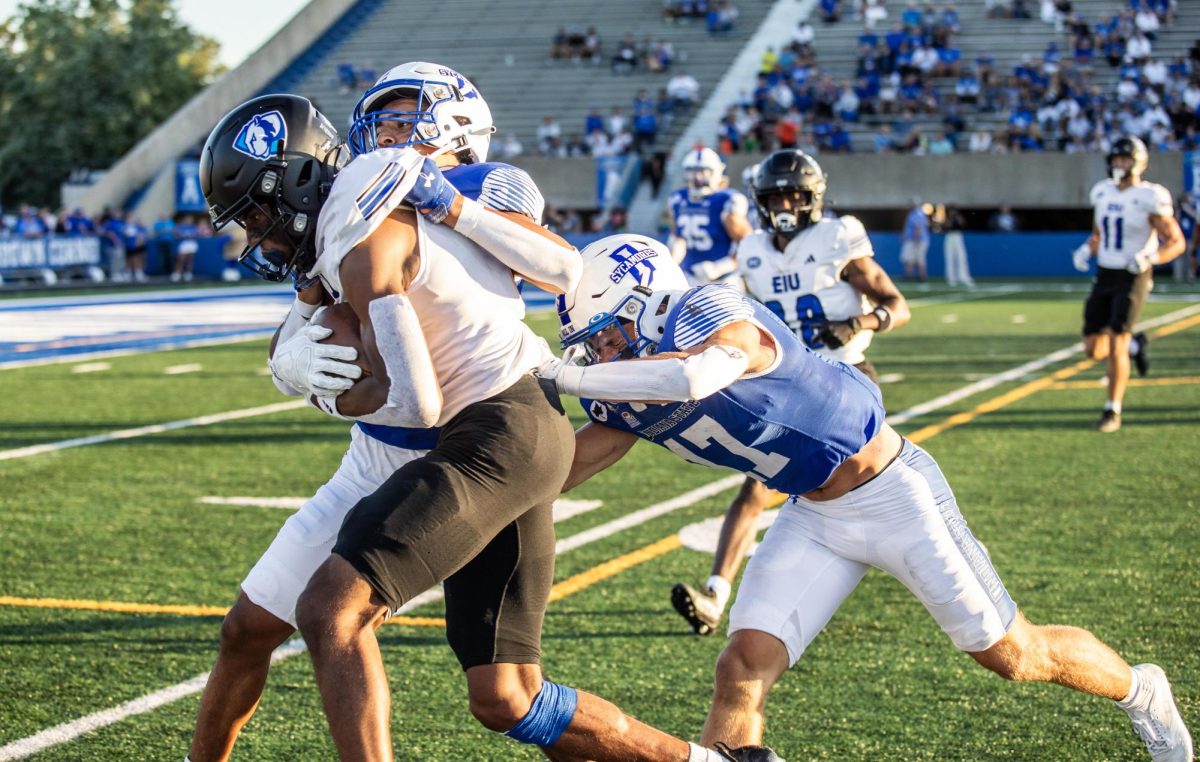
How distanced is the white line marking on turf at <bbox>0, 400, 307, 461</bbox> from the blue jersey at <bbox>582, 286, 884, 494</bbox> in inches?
243

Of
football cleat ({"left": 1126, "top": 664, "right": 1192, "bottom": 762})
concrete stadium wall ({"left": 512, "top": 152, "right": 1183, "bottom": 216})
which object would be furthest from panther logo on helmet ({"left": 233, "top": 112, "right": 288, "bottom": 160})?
concrete stadium wall ({"left": 512, "top": 152, "right": 1183, "bottom": 216})

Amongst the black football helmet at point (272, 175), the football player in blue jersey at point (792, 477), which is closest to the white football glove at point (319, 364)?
the black football helmet at point (272, 175)

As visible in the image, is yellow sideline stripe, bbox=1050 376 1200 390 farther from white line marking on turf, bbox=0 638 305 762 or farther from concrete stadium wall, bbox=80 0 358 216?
concrete stadium wall, bbox=80 0 358 216

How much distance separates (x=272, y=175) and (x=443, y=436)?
2.22 feet

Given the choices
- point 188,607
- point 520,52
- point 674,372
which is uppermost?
point 674,372

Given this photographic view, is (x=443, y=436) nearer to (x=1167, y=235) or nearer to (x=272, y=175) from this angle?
(x=272, y=175)

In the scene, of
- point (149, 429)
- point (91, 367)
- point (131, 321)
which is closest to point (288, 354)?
point (149, 429)

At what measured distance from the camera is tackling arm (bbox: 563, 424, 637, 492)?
11.3 feet

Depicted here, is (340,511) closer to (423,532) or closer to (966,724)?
(423,532)

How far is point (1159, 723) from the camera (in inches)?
142

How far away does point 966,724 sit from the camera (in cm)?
404

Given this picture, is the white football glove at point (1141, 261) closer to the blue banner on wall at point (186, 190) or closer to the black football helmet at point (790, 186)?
the black football helmet at point (790, 186)

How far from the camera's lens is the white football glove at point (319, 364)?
Answer: 2.99m

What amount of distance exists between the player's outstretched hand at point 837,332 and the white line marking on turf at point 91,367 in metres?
8.74
